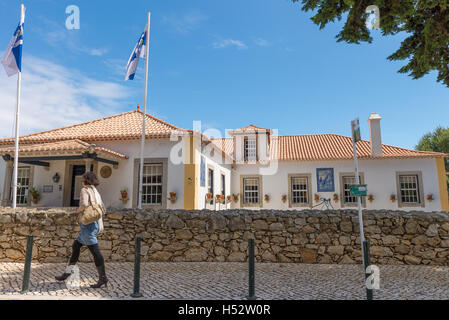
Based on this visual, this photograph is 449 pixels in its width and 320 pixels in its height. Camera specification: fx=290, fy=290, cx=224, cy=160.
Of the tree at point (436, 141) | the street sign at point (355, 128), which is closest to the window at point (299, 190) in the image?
the street sign at point (355, 128)

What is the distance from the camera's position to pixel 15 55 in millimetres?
9438

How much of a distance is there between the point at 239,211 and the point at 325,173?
A: 35.2 ft

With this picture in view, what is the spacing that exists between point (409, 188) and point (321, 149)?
5091mm

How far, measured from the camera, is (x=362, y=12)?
710 centimetres

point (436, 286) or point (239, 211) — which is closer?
point (436, 286)


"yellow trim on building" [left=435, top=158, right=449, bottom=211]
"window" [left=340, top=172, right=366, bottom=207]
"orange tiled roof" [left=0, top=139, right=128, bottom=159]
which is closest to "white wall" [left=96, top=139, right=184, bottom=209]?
"orange tiled roof" [left=0, top=139, right=128, bottom=159]

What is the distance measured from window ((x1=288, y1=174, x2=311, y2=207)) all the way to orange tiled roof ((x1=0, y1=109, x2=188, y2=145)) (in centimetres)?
815

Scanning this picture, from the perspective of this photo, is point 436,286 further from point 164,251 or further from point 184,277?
point 164,251

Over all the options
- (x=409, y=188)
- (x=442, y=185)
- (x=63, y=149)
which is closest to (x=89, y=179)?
(x=63, y=149)

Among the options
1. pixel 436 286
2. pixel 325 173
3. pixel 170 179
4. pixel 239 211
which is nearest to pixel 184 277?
pixel 239 211

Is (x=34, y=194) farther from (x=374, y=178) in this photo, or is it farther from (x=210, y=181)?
(x=374, y=178)

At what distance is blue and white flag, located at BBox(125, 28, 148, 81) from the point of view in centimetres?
1016

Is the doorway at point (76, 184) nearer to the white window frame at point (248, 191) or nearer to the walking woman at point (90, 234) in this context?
the walking woman at point (90, 234)

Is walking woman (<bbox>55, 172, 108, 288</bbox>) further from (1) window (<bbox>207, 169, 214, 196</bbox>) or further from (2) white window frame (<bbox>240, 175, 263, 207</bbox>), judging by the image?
(2) white window frame (<bbox>240, 175, 263, 207</bbox>)
